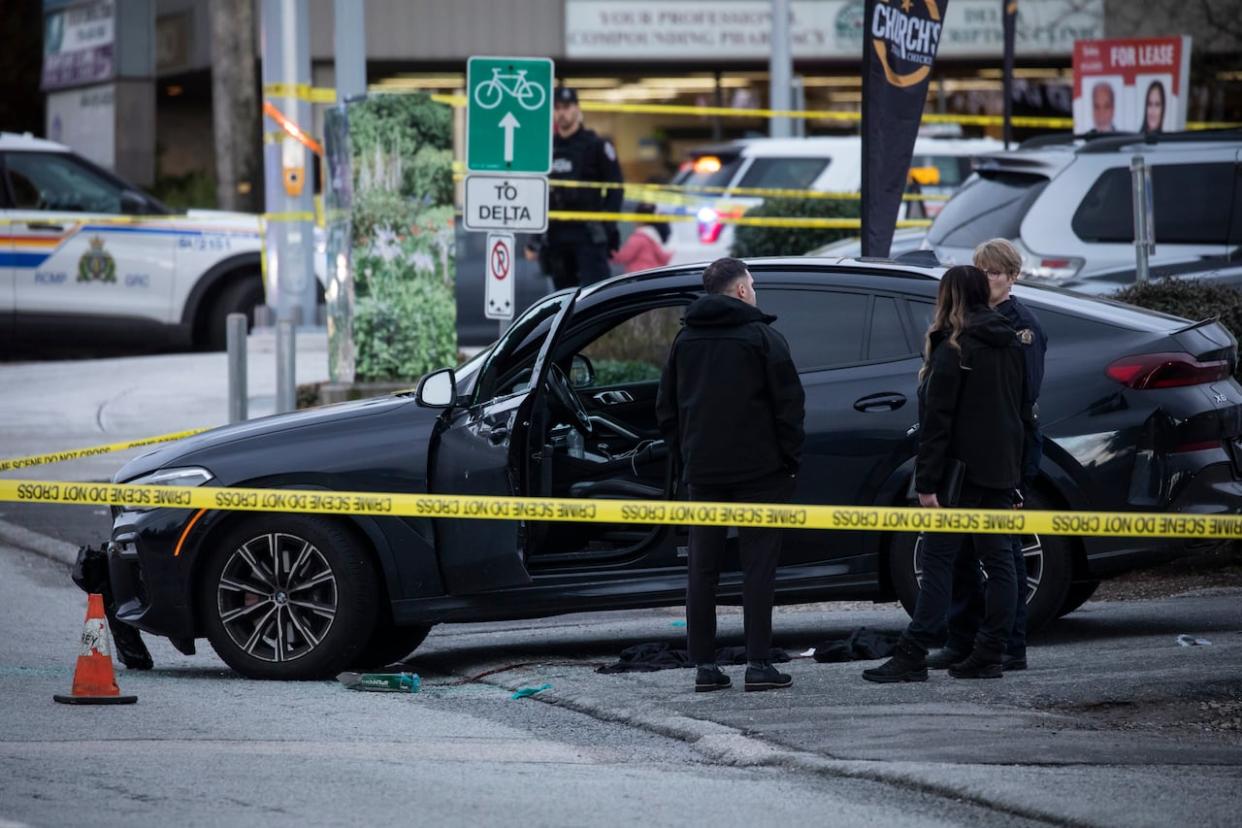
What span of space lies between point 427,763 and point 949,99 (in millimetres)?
28793

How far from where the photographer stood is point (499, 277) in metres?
11.5

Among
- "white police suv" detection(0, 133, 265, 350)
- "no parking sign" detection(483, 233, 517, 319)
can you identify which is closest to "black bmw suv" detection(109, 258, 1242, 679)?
"no parking sign" detection(483, 233, 517, 319)

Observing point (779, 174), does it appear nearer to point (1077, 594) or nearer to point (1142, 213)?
point (1142, 213)

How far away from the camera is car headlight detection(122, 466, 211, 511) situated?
8258 millimetres

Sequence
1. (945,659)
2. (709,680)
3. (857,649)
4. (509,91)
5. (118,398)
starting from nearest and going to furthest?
(709,680), (945,659), (857,649), (509,91), (118,398)

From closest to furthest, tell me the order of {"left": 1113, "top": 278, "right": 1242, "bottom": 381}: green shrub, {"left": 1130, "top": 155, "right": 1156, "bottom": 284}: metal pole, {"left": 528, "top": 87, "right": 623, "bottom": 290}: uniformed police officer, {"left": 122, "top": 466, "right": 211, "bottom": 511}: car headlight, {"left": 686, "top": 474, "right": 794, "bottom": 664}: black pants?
{"left": 686, "top": 474, "right": 794, "bottom": 664}: black pants < {"left": 122, "top": 466, "right": 211, "bottom": 511}: car headlight < {"left": 1113, "top": 278, "right": 1242, "bottom": 381}: green shrub < {"left": 1130, "top": 155, "right": 1156, "bottom": 284}: metal pole < {"left": 528, "top": 87, "right": 623, "bottom": 290}: uniformed police officer

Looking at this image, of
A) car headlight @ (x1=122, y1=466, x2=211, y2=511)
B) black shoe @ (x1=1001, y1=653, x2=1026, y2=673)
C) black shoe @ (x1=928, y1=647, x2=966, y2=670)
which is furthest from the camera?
car headlight @ (x1=122, y1=466, x2=211, y2=511)

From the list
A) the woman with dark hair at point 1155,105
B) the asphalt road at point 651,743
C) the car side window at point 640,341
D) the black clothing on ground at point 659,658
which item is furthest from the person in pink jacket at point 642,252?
the black clothing on ground at point 659,658

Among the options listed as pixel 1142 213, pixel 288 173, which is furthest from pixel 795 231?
pixel 1142 213

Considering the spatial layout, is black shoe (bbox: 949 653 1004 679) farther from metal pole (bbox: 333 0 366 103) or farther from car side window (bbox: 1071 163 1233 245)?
metal pole (bbox: 333 0 366 103)

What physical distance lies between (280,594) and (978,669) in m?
2.71

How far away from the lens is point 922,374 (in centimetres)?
767

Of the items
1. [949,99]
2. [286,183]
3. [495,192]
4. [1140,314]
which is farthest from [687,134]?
[1140,314]

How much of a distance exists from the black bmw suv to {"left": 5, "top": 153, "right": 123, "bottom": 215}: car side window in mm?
10598
